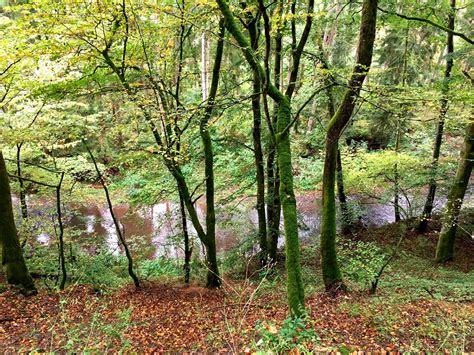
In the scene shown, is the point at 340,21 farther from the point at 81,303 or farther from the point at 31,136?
the point at 81,303

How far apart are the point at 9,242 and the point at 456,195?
39.0 feet

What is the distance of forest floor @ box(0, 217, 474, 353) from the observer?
4531 mm

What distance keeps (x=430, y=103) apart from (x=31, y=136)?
8251mm

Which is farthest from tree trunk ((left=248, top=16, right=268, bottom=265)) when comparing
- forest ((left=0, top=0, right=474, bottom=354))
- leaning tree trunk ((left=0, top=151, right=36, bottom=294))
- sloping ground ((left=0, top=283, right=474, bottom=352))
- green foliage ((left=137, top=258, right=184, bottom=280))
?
leaning tree trunk ((left=0, top=151, right=36, bottom=294))

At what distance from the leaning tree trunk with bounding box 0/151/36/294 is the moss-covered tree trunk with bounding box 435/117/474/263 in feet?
35.8

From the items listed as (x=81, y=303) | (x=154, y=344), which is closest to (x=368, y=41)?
(x=154, y=344)

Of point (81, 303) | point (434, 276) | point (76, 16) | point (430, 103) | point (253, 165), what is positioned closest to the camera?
point (430, 103)

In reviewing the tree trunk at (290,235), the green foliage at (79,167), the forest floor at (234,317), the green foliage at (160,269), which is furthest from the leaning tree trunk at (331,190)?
the green foliage at (79,167)

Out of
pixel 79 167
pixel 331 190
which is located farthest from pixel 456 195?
pixel 79 167

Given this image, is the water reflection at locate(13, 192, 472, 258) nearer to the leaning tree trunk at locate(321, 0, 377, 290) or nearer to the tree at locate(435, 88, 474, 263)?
the tree at locate(435, 88, 474, 263)

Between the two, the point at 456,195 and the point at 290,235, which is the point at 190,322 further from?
the point at 456,195

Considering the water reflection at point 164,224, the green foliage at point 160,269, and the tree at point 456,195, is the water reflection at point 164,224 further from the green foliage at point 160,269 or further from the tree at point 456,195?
the tree at point 456,195

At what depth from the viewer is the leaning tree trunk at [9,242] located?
6.44 metres

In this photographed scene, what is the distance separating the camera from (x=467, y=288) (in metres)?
6.83
